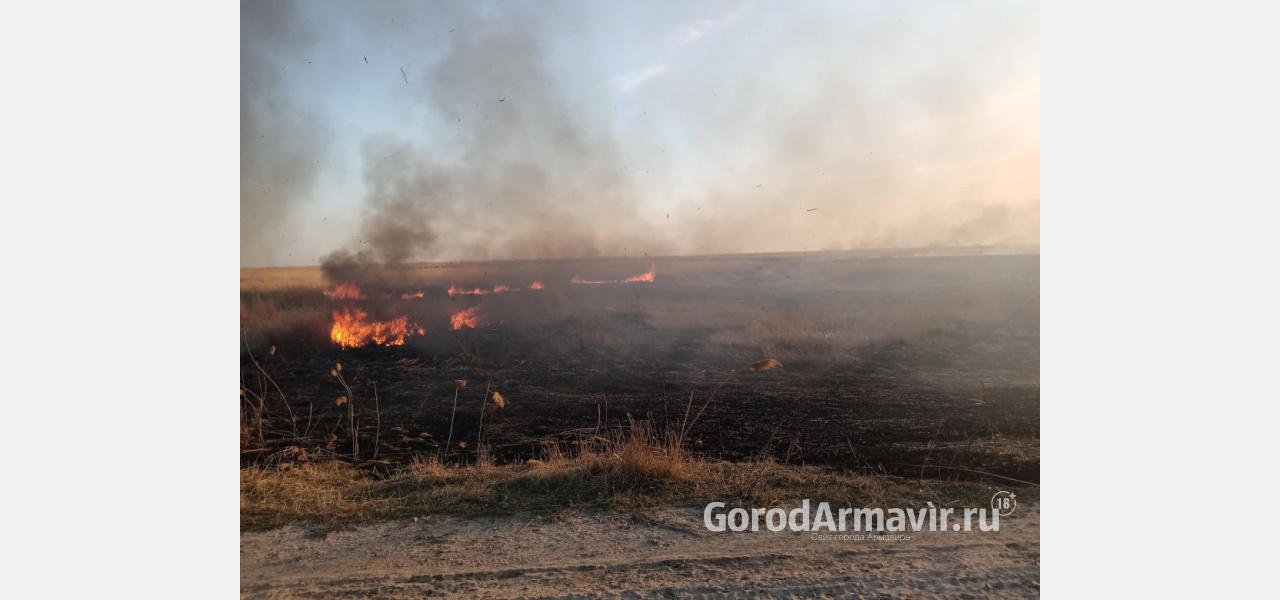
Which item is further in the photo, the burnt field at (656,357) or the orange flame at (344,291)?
the orange flame at (344,291)

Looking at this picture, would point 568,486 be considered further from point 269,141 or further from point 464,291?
point 269,141

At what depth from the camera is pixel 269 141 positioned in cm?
435

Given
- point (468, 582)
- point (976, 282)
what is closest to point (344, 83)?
point (468, 582)

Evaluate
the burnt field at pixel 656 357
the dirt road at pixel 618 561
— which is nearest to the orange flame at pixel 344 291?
the burnt field at pixel 656 357

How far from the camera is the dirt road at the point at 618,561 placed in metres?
3.01

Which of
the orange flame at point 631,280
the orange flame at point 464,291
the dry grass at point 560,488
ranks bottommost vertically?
the dry grass at point 560,488

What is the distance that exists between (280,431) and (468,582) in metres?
2.58

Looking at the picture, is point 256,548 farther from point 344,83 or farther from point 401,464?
point 344,83

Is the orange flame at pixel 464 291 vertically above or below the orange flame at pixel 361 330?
above

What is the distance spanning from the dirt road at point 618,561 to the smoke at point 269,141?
2.28 m

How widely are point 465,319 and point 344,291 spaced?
1.02 metres

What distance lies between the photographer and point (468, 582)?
119 inches

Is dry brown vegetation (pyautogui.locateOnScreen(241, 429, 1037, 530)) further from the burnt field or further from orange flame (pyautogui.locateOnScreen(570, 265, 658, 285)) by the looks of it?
orange flame (pyautogui.locateOnScreen(570, 265, 658, 285))

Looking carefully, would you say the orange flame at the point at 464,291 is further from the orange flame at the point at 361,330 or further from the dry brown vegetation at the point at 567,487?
the dry brown vegetation at the point at 567,487
